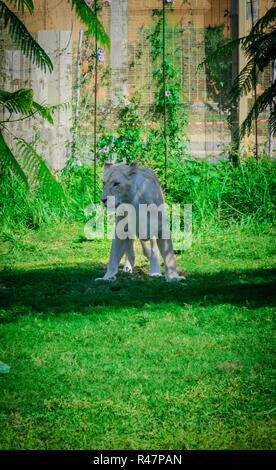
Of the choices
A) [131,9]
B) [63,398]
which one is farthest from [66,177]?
[63,398]

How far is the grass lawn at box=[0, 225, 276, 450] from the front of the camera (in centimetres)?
261

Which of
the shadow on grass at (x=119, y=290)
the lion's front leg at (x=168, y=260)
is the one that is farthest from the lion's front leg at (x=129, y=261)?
the lion's front leg at (x=168, y=260)

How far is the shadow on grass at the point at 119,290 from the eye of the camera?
4793mm

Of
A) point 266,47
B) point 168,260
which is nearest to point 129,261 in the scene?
point 168,260

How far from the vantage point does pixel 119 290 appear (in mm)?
5305

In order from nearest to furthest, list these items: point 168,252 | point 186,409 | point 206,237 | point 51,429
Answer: point 51,429
point 186,409
point 168,252
point 206,237

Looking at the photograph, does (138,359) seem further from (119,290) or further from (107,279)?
(107,279)

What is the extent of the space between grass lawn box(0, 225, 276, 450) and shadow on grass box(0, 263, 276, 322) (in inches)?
0.5

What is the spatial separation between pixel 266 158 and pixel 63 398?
26.0 ft

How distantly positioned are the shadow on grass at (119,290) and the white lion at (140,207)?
0.73 feet

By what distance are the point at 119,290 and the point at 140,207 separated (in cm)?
100

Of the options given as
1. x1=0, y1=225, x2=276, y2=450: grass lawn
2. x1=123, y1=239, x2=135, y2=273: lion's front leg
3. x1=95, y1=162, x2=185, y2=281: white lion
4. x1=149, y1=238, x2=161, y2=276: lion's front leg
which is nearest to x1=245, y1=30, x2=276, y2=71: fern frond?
x1=95, y1=162, x2=185, y2=281: white lion

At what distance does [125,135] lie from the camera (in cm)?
1033
